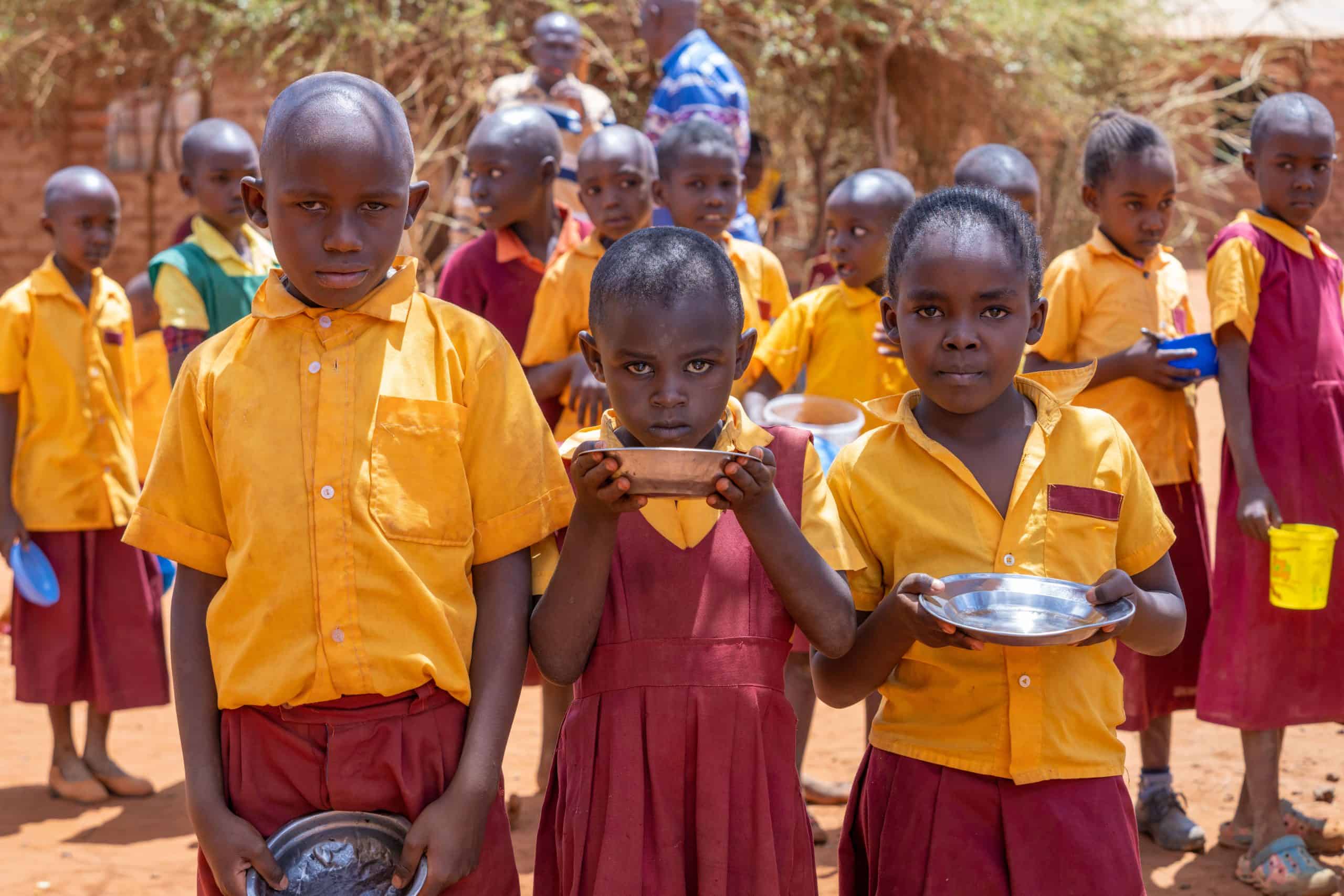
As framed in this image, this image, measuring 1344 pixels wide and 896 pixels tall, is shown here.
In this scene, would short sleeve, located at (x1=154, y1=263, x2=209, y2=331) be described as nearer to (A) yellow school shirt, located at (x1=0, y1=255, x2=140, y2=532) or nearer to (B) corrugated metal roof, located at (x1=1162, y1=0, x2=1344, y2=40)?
(A) yellow school shirt, located at (x1=0, y1=255, x2=140, y2=532)

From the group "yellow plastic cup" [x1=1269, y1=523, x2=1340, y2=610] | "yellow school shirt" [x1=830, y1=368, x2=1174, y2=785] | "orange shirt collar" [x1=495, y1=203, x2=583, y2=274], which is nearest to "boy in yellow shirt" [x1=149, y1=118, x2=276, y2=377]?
"orange shirt collar" [x1=495, y1=203, x2=583, y2=274]

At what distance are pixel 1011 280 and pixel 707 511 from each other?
2.00ft

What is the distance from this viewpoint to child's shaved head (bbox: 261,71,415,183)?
1951mm

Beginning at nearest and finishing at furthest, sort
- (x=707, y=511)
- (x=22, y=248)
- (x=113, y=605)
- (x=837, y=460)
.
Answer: (x=707, y=511) < (x=837, y=460) < (x=113, y=605) < (x=22, y=248)

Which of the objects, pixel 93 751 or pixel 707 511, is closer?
pixel 707 511

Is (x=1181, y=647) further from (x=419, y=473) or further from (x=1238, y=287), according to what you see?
(x=419, y=473)

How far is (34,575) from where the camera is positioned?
14.3 feet

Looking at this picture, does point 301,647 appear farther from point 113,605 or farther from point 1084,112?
point 1084,112

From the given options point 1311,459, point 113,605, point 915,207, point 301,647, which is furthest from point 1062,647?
point 113,605

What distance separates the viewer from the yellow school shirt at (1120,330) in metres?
3.68

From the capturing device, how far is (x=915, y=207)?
2270 millimetres

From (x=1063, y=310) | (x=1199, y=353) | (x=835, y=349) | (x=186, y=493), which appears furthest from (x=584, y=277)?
(x=186, y=493)

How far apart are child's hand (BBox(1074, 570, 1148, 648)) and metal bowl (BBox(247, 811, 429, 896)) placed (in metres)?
1.02

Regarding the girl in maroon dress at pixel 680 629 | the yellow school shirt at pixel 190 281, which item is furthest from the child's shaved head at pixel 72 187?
the girl in maroon dress at pixel 680 629
